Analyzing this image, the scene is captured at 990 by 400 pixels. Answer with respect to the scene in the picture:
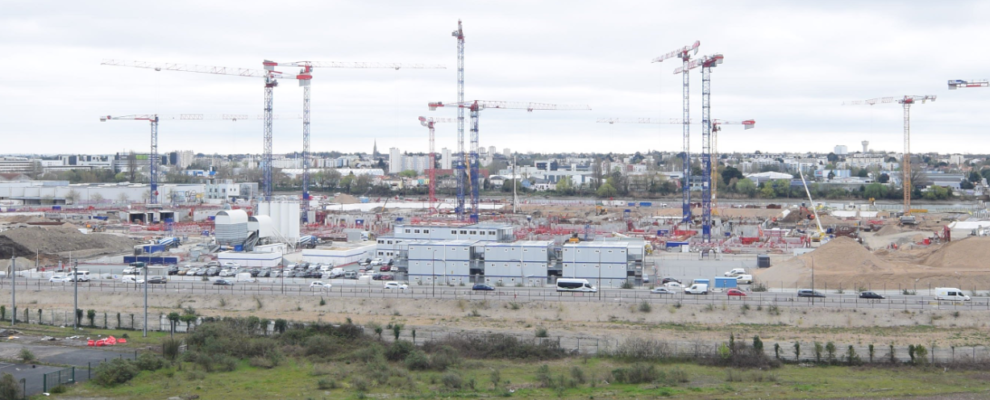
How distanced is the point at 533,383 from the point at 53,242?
27102mm

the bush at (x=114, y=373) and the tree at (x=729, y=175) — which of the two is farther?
the tree at (x=729, y=175)

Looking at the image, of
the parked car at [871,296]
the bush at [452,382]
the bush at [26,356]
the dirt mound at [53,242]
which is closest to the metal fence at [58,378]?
the bush at [26,356]

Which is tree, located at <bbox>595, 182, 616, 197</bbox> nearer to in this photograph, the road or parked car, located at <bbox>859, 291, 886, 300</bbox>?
the road

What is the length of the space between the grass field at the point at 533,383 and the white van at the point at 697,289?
303 inches

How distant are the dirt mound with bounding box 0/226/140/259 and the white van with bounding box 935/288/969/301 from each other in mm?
30661

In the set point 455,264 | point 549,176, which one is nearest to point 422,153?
point 549,176

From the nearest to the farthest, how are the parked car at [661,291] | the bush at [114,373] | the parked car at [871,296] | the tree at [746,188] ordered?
the bush at [114,373] < the parked car at [871,296] < the parked car at [661,291] < the tree at [746,188]

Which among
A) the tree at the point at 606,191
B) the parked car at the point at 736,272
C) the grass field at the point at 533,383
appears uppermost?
the tree at the point at 606,191

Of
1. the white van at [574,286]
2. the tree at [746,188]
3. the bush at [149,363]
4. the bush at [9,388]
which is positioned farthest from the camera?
the tree at [746,188]

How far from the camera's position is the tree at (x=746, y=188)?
92438 mm

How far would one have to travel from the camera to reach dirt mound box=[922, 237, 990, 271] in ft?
96.0

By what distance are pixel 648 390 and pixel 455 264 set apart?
13.7 meters

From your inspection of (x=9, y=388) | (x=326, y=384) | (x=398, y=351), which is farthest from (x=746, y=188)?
(x=9, y=388)

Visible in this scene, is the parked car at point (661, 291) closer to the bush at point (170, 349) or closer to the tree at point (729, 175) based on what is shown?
the bush at point (170, 349)
